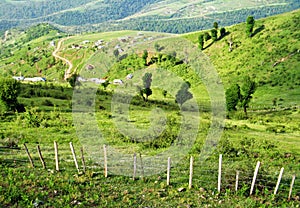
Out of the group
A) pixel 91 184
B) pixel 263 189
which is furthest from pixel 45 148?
pixel 263 189

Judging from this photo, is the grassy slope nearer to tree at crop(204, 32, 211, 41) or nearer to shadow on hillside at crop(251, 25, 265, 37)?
shadow on hillside at crop(251, 25, 265, 37)

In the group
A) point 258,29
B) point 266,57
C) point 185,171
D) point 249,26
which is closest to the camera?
point 185,171

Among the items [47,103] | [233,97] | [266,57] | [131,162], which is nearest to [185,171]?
[131,162]

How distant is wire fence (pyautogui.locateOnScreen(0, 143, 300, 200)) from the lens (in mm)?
21125

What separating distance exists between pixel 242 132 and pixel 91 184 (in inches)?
1147

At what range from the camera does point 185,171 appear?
24.8m

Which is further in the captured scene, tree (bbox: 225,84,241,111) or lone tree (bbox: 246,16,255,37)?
lone tree (bbox: 246,16,255,37)

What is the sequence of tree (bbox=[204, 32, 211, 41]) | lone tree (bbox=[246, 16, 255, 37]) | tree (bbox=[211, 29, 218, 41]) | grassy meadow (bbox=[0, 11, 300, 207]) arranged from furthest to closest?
1. tree (bbox=[204, 32, 211, 41])
2. tree (bbox=[211, 29, 218, 41])
3. lone tree (bbox=[246, 16, 255, 37])
4. grassy meadow (bbox=[0, 11, 300, 207])

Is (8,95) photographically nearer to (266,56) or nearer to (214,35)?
(266,56)

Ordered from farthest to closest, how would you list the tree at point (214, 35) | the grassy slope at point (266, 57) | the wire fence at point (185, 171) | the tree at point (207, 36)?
the tree at point (207, 36) → the tree at point (214, 35) → the grassy slope at point (266, 57) → the wire fence at point (185, 171)

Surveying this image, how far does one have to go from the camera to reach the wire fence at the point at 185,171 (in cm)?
2112

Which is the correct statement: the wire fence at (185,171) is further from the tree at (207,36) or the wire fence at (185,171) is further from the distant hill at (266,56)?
the tree at (207,36)

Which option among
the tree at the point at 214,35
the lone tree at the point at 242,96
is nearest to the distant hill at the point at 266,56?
the tree at the point at 214,35

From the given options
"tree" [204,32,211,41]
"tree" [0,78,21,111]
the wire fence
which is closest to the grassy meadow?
the wire fence
